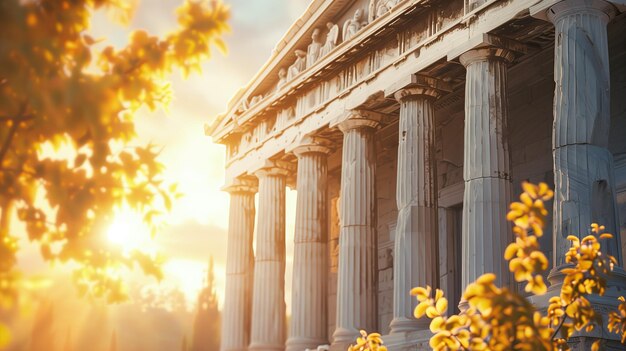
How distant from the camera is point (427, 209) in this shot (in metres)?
23.0

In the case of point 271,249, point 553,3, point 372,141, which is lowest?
point 271,249

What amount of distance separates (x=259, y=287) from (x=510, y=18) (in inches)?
588

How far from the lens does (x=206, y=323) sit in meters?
97.9

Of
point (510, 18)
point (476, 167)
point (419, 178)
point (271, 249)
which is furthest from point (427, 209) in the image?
point (271, 249)

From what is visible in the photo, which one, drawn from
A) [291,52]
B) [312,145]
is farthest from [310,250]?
[291,52]

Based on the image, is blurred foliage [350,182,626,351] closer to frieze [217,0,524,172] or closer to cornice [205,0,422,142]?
frieze [217,0,524,172]

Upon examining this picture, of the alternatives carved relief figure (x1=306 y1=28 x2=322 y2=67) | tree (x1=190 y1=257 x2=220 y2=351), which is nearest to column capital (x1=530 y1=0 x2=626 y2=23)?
carved relief figure (x1=306 y1=28 x2=322 y2=67)

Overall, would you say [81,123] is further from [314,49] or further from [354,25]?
[314,49]

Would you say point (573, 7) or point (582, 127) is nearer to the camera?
point (582, 127)

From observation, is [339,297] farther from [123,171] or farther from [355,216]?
[123,171]

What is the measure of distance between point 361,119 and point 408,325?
270 inches

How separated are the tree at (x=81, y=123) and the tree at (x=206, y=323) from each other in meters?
91.0

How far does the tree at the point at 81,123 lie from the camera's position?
4.79 metres

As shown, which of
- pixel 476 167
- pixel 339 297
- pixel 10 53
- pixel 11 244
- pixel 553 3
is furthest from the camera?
pixel 339 297
